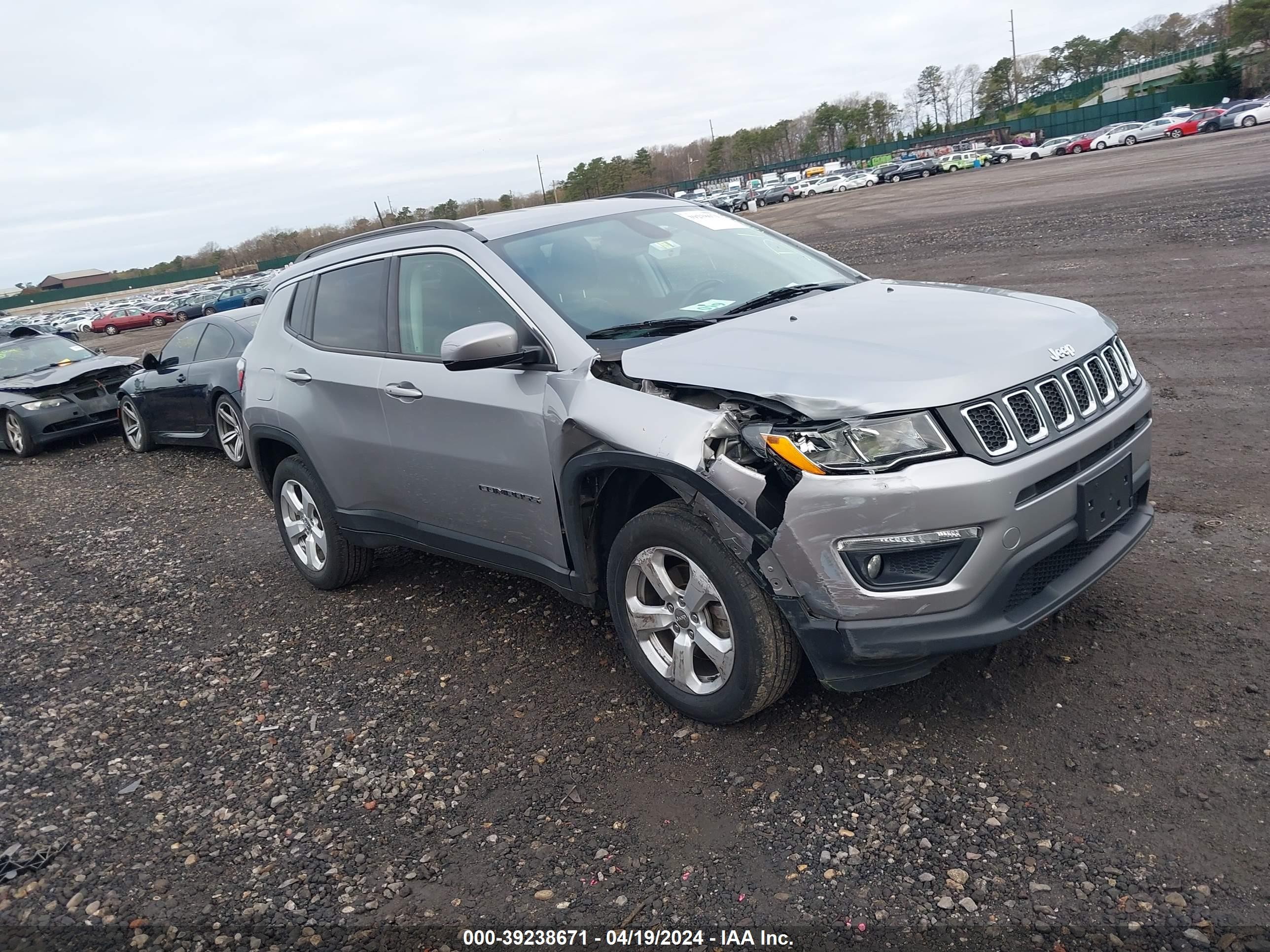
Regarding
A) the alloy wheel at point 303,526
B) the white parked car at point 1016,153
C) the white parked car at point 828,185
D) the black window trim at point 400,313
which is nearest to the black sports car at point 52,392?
the alloy wheel at point 303,526

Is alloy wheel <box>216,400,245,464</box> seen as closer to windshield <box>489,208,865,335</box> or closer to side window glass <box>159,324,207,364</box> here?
side window glass <box>159,324,207,364</box>

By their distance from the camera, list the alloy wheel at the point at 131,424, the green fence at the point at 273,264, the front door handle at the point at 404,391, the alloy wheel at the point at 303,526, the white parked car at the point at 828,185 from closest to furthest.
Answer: the front door handle at the point at 404,391 < the alloy wheel at the point at 303,526 < the alloy wheel at the point at 131,424 < the white parked car at the point at 828,185 < the green fence at the point at 273,264

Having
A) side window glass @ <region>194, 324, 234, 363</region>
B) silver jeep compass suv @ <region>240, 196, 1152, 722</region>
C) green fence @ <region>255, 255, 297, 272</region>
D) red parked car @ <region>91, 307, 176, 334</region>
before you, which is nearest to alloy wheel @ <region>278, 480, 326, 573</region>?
silver jeep compass suv @ <region>240, 196, 1152, 722</region>

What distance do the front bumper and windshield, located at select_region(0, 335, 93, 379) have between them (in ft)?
43.3

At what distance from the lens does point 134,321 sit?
4825 centimetres

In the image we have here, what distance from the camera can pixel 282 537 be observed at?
6.03 meters

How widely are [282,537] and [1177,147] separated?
140ft

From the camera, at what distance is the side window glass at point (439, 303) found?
4.17m

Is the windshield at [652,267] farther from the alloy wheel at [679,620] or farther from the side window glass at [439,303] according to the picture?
the alloy wheel at [679,620]

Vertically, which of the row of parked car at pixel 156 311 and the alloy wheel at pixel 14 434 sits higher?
the row of parked car at pixel 156 311

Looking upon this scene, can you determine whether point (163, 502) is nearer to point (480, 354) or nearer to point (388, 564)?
point (388, 564)

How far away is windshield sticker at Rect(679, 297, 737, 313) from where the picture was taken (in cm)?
407

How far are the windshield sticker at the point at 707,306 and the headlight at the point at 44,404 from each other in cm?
1138

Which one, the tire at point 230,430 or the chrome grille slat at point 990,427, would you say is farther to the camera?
the tire at point 230,430
